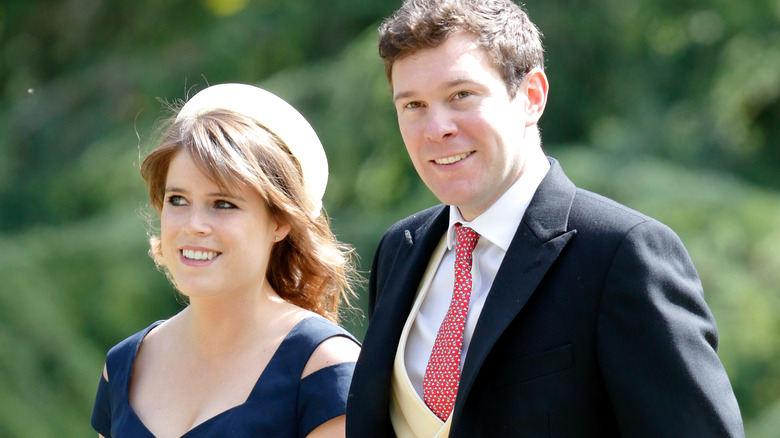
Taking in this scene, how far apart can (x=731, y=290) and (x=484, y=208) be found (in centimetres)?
307

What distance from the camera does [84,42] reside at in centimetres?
725

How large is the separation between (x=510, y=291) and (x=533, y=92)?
0.47m

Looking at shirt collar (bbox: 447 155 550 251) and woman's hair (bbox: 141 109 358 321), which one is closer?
shirt collar (bbox: 447 155 550 251)

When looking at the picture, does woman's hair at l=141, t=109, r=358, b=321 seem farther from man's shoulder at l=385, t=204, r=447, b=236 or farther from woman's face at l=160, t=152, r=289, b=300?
man's shoulder at l=385, t=204, r=447, b=236

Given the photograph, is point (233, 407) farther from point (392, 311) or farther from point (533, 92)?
point (533, 92)

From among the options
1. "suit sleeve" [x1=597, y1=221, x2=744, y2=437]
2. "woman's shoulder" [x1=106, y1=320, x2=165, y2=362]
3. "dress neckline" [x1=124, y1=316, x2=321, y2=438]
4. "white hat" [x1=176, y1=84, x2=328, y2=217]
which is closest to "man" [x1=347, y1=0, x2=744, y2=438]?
"suit sleeve" [x1=597, y1=221, x2=744, y2=437]

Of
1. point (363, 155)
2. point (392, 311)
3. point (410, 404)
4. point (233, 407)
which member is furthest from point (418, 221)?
point (363, 155)

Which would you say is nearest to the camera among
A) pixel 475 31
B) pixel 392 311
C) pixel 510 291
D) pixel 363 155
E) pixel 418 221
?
pixel 510 291

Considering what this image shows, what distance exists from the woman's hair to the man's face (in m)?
0.74

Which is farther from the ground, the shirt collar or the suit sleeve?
the shirt collar

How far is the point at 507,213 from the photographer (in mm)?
2131

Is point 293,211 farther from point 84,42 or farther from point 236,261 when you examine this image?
point 84,42

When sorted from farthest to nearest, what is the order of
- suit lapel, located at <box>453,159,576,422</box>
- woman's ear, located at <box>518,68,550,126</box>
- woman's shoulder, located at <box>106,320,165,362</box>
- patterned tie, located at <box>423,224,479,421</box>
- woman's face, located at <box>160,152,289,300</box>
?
woman's shoulder, located at <box>106,320,165,362</box>
woman's face, located at <box>160,152,289,300</box>
woman's ear, located at <box>518,68,550,126</box>
patterned tie, located at <box>423,224,479,421</box>
suit lapel, located at <box>453,159,576,422</box>

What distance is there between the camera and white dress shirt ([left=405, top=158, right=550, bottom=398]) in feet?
6.96
